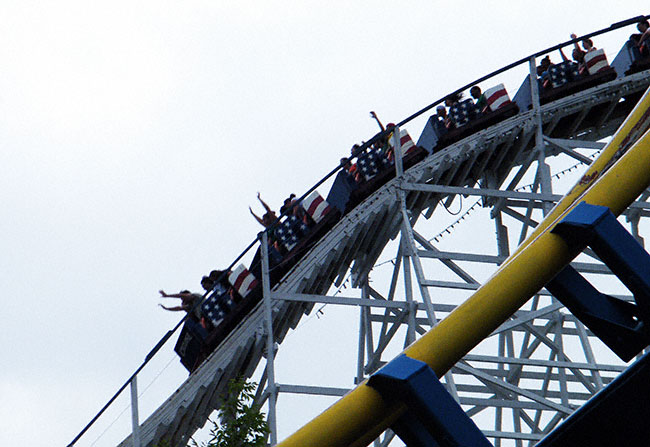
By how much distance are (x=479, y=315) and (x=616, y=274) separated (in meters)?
0.58

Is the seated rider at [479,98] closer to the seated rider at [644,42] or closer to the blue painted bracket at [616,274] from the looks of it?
the seated rider at [644,42]

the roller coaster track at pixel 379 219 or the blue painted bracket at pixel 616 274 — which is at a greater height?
the roller coaster track at pixel 379 219

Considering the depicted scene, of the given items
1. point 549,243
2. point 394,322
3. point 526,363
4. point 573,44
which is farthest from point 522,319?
point 549,243

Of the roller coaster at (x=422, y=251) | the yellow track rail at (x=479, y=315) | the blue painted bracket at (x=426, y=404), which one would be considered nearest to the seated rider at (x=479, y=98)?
the roller coaster at (x=422, y=251)

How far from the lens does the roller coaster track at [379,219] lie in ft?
48.3

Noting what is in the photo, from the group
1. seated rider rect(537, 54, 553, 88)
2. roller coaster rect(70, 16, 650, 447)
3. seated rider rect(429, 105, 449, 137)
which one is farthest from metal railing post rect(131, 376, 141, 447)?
seated rider rect(537, 54, 553, 88)

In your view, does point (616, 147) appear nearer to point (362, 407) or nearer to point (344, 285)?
point (362, 407)

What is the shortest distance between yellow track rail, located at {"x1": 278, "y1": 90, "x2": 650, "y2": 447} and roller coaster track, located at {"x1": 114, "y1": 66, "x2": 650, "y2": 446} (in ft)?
26.7

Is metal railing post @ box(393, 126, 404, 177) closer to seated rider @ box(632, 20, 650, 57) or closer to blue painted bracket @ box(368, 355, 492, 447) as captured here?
seated rider @ box(632, 20, 650, 57)

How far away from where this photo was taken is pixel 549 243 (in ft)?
17.4

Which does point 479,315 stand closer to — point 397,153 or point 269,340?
point 269,340

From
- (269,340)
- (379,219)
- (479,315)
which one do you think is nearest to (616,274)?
(479,315)

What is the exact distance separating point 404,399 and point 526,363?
8.89m

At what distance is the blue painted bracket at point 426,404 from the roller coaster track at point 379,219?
847 centimetres
